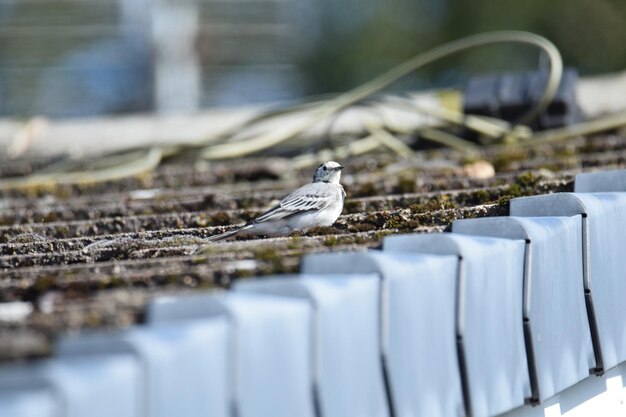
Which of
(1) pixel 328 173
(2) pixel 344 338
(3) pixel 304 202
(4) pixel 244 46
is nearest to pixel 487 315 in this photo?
(2) pixel 344 338

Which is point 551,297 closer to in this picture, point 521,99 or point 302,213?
point 302,213

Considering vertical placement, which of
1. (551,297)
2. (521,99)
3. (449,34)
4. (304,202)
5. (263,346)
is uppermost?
(449,34)

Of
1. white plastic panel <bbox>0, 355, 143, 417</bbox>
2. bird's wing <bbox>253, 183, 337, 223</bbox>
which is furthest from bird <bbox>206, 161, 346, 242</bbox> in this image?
white plastic panel <bbox>0, 355, 143, 417</bbox>

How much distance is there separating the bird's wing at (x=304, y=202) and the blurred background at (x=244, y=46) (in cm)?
1686

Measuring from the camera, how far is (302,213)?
18.5 ft

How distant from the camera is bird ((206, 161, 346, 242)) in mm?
5199

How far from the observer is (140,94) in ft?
85.0

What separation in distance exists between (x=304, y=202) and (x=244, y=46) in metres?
25.7

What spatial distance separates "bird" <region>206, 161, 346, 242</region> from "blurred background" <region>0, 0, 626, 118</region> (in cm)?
1695

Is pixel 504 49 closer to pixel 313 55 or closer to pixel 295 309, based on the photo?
pixel 313 55

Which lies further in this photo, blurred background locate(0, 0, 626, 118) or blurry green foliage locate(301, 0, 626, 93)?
blurry green foliage locate(301, 0, 626, 93)

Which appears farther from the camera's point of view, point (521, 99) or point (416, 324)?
point (521, 99)

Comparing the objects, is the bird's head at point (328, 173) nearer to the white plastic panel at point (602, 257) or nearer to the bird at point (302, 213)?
the bird at point (302, 213)

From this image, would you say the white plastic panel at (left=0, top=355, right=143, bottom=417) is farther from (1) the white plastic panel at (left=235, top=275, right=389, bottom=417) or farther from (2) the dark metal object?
(2) the dark metal object
